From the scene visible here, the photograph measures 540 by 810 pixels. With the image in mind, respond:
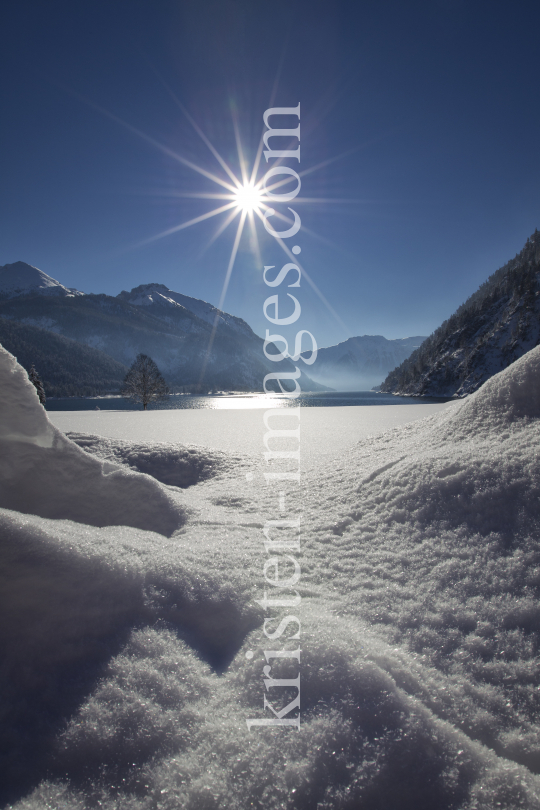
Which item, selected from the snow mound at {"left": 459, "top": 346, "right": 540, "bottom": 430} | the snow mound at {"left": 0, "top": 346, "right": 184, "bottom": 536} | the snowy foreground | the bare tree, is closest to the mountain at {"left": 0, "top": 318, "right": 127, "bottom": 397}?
the bare tree

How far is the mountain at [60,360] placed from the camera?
4938 inches

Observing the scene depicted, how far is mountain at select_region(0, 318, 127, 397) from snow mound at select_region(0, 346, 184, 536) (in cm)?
13013

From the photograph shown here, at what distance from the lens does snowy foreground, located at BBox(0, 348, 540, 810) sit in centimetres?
119

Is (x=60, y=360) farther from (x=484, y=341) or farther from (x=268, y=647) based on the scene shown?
(x=268, y=647)

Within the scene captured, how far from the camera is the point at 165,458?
735 cm

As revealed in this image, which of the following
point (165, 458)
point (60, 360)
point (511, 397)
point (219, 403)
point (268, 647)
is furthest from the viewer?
point (60, 360)

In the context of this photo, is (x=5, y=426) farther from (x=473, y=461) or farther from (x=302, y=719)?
(x=473, y=461)

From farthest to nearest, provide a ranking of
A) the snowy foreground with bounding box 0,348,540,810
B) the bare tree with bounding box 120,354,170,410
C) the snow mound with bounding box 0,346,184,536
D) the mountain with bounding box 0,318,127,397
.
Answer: the mountain with bounding box 0,318,127,397, the bare tree with bounding box 120,354,170,410, the snow mound with bounding box 0,346,184,536, the snowy foreground with bounding box 0,348,540,810

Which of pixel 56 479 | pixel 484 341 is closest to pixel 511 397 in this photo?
pixel 56 479

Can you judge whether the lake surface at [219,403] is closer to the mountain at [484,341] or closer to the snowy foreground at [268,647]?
the mountain at [484,341]

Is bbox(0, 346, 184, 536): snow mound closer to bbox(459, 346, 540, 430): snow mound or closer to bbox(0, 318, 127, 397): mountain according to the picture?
bbox(459, 346, 540, 430): snow mound

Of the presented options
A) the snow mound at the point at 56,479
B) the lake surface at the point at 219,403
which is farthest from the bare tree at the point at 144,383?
the snow mound at the point at 56,479

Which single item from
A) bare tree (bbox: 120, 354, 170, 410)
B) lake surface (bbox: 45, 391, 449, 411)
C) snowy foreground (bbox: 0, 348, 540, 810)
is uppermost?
bare tree (bbox: 120, 354, 170, 410)

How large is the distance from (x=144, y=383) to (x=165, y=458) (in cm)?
3284
